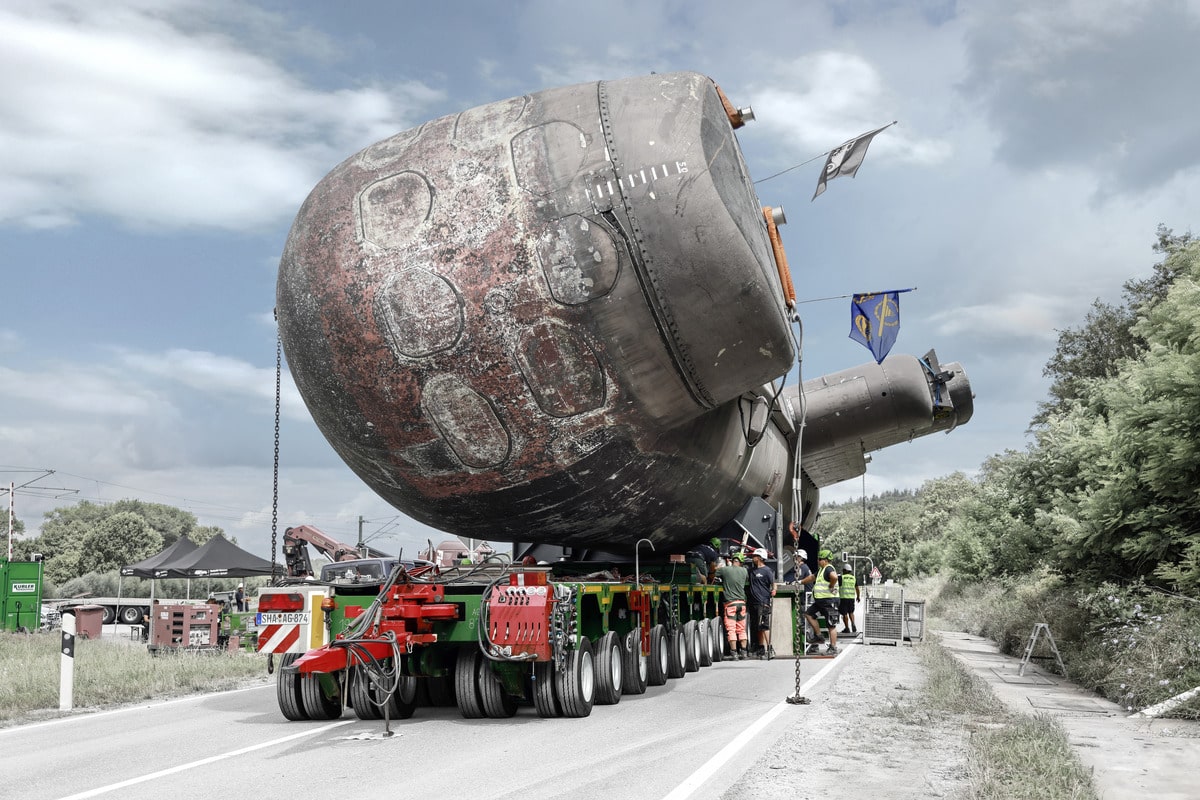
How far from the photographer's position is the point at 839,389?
18750 millimetres

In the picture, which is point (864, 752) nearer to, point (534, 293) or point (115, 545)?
point (534, 293)

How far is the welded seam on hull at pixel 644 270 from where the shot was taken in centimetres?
924

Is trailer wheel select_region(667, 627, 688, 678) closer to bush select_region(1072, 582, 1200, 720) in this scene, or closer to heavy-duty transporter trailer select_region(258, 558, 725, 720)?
heavy-duty transporter trailer select_region(258, 558, 725, 720)

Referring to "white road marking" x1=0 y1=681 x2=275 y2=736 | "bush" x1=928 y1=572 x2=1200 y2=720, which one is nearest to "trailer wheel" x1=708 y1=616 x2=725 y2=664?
"bush" x1=928 y1=572 x2=1200 y2=720

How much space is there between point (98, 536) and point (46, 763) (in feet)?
247

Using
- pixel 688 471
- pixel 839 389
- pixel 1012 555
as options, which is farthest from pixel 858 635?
pixel 688 471

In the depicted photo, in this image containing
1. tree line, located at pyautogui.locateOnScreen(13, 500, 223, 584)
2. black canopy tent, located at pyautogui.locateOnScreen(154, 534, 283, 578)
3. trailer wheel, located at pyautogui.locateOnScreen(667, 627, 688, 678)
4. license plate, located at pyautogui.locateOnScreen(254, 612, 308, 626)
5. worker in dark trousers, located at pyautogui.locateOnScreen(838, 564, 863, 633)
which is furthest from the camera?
tree line, located at pyautogui.locateOnScreen(13, 500, 223, 584)

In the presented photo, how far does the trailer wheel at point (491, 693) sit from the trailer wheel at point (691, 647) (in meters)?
4.57

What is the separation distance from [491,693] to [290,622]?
1.98 m

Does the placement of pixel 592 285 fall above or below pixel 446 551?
above

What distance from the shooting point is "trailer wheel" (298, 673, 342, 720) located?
9.18 metres

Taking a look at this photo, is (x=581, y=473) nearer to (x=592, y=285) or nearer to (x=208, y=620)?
(x=592, y=285)

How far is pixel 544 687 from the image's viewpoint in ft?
29.8

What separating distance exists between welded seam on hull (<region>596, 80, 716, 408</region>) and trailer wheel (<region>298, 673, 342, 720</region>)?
13.9 feet
